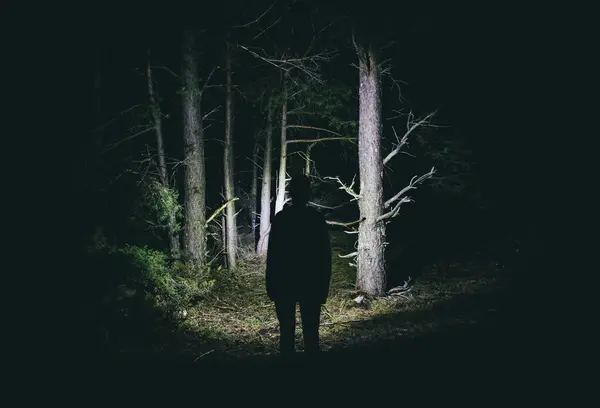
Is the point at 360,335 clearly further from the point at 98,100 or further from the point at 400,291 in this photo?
the point at 98,100

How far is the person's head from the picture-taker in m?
4.91

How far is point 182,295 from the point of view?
11484 millimetres

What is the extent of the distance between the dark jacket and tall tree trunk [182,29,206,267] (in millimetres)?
8524

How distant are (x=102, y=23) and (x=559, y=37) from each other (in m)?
16.6

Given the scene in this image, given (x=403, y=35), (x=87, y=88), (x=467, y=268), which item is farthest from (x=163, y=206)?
(x=467, y=268)

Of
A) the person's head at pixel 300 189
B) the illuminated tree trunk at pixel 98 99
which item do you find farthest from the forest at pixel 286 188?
the person's head at pixel 300 189

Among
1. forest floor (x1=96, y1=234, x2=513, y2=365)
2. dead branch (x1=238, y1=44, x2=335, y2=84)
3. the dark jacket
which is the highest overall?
dead branch (x1=238, y1=44, x2=335, y2=84)

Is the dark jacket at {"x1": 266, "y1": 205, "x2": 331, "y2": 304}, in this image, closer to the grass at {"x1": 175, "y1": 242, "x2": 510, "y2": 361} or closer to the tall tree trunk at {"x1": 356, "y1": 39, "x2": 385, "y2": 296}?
the grass at {"x1": 175, "y1": 242, "x2": 510, "y2": 361}

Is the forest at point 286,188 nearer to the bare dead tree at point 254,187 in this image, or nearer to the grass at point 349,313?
the grass at point 349,313

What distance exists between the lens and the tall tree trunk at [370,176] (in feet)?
37.2

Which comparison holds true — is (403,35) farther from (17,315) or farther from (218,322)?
(17,315)

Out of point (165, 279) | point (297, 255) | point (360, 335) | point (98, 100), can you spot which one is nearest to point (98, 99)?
point (98, 100)

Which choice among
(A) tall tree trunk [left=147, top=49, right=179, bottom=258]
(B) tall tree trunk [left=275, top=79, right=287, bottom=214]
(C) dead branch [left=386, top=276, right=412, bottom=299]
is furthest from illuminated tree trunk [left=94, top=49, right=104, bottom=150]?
(C) dead branch [left=386, top=276, right=412, bottom=299]

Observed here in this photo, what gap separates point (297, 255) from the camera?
498cm
